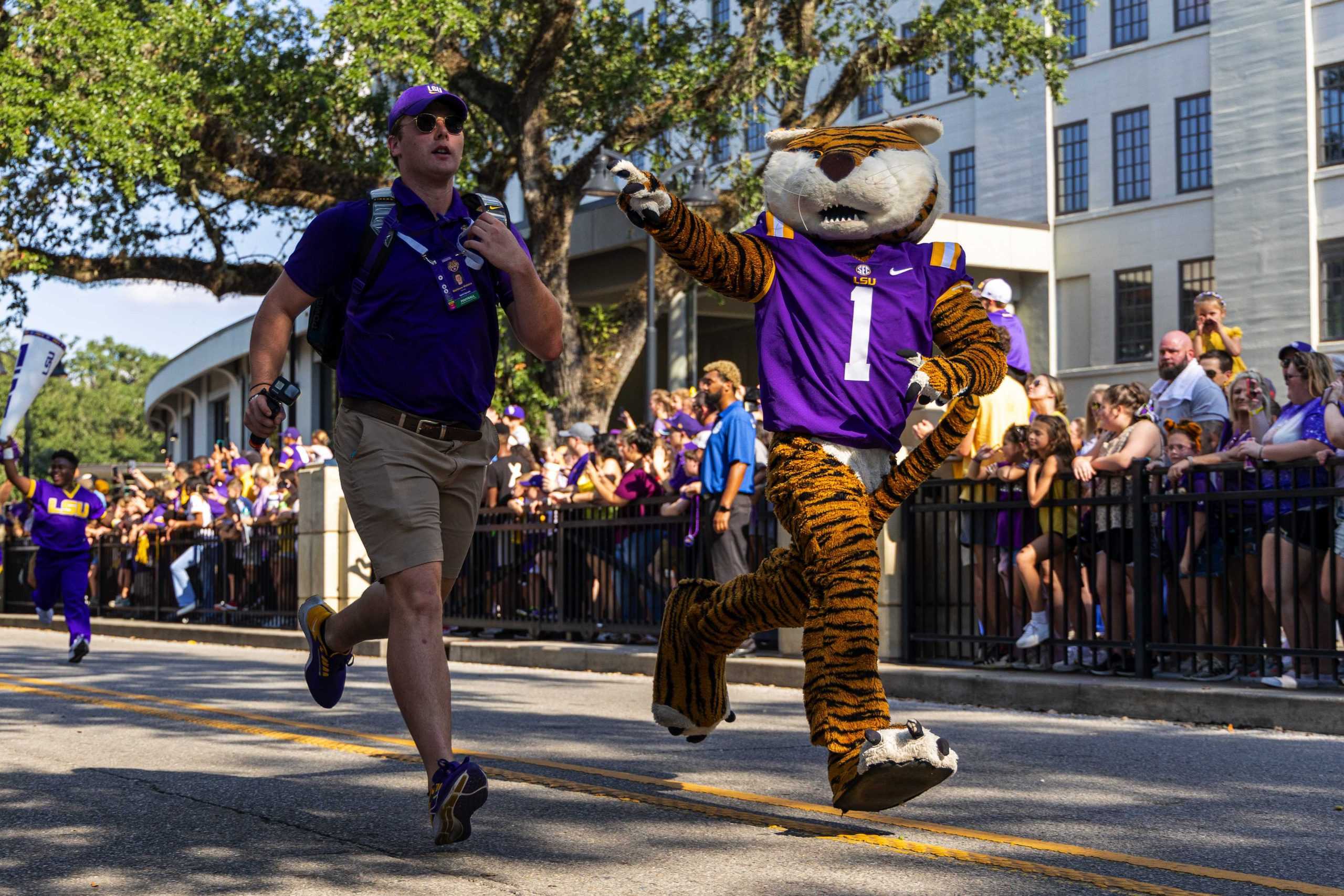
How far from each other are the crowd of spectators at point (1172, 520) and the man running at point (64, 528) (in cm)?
734

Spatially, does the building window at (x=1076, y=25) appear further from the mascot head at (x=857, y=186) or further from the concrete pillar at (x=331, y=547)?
the mascot head at (x=857, y=186)

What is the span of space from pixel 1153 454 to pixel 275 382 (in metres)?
6.59

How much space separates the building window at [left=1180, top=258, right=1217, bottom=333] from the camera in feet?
114

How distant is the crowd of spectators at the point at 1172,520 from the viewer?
30.1 ft

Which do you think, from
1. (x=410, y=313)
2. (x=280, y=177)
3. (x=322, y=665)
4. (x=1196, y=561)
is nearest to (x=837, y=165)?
(x=410, y=313)

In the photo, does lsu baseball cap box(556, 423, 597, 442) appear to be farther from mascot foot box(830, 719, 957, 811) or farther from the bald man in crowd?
mascot foot box(830, 719, 957, 811)

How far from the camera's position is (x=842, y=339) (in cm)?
548

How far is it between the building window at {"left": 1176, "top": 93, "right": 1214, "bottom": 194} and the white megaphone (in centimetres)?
2539

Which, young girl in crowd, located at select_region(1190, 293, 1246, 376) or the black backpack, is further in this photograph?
young girl in crowd, located at select_region(1190, 293, 1246, 376)

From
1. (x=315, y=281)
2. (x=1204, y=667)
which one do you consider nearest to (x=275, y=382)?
(x=315, y=281)

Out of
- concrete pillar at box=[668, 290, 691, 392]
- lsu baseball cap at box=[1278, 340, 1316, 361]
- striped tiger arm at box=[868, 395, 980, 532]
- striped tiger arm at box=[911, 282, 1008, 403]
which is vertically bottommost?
striped tiger arm at box=[868, 395, 980, 532]

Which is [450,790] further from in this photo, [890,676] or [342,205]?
[890,676]

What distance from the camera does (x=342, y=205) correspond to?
5148 millimetres

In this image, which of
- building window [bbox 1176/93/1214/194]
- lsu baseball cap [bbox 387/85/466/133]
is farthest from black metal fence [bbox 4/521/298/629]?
building window [bbox 1176/93/1214/194]
